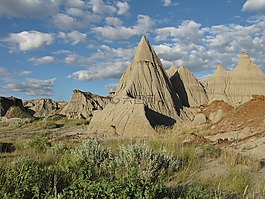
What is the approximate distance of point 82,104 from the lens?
63625 mm

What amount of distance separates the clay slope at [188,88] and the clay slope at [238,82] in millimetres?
4002

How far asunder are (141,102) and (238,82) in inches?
1466

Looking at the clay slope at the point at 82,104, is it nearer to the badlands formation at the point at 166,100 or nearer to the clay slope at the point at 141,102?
the badlands formation at the point at 166,100

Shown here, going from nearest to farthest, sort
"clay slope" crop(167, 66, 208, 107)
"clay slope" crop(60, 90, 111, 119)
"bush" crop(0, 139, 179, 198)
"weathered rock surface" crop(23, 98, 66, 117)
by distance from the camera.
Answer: "bush" crop(0, 139, 179, 198) → "clay slope" crop(167, 66, 208, 107) → "clay slope" crop(60, 90, 111, 119) → "weathered rock surface" crop(23, 98, 66, 117)

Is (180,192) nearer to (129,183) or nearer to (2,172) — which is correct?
(129,183)

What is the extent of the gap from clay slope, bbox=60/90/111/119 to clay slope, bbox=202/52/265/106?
25.1 meters

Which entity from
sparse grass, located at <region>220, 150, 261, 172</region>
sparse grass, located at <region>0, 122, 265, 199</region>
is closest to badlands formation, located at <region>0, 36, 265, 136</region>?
sparse grass, located at <region>220, 150, 261, 172</region>

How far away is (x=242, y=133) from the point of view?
44.2ft

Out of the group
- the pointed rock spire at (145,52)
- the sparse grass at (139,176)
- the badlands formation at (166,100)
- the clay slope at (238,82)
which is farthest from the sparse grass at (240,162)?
the clay slope at (238,82)

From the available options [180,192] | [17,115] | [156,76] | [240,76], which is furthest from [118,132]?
[240,76]

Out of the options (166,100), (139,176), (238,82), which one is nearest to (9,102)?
(166,100)

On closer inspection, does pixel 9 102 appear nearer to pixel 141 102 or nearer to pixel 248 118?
pixel 141 102

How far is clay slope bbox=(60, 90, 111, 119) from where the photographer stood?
6114cm

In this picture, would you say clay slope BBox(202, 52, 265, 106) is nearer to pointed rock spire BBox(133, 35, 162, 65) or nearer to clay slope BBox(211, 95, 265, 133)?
pointed rock spire BBox(133, 35, 162, 65)
